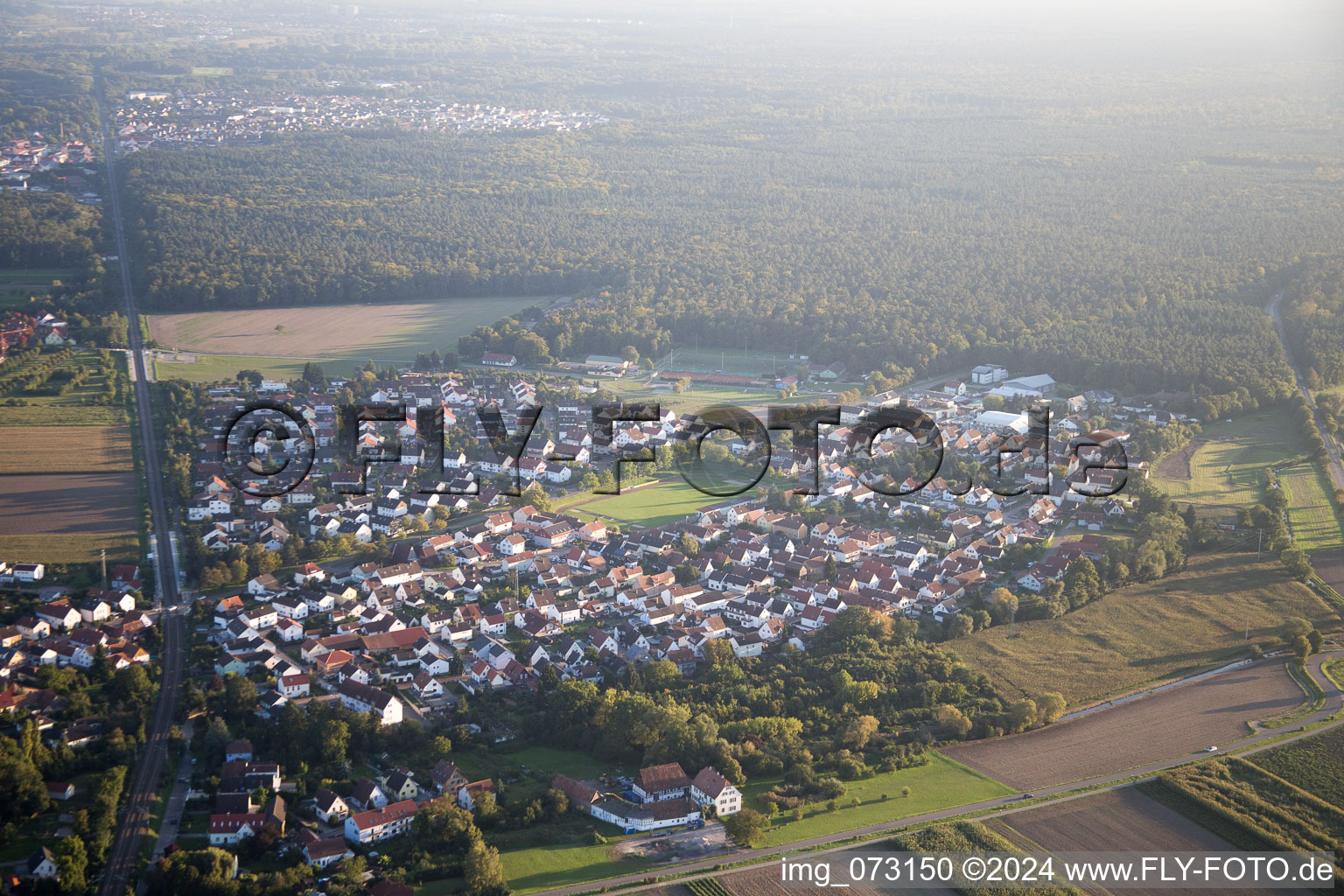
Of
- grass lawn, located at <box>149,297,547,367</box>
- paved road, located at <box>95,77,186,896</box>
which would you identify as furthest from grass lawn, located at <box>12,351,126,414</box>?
grass lawn, located at <box>149,297,547,367</box>

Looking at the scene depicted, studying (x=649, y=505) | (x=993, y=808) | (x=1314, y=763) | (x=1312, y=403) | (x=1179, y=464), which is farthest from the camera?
(x=1312, y=403)

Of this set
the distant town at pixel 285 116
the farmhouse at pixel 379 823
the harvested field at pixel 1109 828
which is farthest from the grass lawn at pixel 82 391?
the distant town at pixel 285 116

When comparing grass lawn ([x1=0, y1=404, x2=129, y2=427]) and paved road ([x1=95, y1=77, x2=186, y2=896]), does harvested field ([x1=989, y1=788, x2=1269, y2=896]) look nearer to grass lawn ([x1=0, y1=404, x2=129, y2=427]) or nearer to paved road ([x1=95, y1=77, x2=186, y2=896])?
paved road ([x1=95, y1=77, x2=186, y2=896])

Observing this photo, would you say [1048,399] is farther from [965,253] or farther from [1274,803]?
[1274,803]

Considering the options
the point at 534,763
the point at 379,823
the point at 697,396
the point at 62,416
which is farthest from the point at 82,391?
the point at 379,823

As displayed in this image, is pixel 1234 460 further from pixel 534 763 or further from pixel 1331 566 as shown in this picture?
pixel 534 763

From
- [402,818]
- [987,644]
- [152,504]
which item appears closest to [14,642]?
[152,504]
